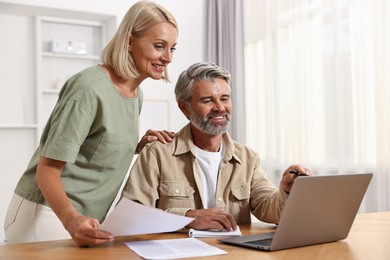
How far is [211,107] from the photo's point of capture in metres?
2.18

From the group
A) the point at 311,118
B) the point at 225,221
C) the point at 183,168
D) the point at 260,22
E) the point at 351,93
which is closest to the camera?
the point at 225,221

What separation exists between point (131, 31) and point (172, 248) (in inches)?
30.4

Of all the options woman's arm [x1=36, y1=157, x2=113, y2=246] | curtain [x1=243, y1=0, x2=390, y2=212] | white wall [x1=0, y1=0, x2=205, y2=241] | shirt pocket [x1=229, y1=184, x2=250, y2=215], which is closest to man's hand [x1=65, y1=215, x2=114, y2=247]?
woman's arm [x1=36, y1=157, x2=113, y2=246]

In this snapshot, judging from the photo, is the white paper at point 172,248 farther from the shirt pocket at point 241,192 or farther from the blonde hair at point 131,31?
the blonde hair at point 131,31

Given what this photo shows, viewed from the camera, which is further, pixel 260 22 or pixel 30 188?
pixel 260 22

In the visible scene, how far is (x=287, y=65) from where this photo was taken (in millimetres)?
4262

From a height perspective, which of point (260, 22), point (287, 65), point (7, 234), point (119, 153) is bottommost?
point (7, 234)

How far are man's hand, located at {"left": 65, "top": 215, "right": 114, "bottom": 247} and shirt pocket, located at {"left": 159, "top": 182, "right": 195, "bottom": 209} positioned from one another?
0.60m

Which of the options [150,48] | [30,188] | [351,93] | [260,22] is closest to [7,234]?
[30,188]

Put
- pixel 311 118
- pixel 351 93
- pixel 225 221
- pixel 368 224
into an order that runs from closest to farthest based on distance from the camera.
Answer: pixel 225 221
pixel 368 224
pixel 351 93
pixel 311 118

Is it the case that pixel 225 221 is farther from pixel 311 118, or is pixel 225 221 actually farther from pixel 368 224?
pixel 311 118

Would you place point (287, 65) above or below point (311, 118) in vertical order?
above

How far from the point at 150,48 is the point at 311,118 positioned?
235cm

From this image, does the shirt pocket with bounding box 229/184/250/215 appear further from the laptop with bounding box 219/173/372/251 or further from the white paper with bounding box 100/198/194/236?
the white paper with bounding box 100/198/194/236
